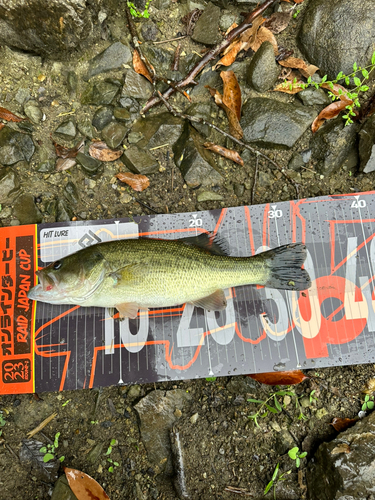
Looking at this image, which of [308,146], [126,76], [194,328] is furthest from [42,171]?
[308,146]

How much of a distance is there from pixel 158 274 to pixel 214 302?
26.5 inches

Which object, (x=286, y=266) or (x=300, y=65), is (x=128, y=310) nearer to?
(x=286, y=266)

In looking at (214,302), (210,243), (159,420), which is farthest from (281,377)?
(210,243)

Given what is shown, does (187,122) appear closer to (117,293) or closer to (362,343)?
(117,293)

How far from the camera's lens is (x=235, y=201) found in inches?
145

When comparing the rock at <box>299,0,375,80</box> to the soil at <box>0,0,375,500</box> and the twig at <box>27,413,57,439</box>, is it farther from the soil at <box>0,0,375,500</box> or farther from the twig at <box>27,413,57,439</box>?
the twig at <box>27,413,57,439</box>

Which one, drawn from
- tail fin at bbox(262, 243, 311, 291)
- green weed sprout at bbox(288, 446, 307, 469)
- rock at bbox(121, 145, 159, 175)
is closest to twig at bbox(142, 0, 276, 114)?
rock at bbox(121, 145, 159, 175)

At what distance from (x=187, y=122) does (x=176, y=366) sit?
9.32 ft

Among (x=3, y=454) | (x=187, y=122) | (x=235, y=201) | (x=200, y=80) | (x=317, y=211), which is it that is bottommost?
(x=3, y=454)

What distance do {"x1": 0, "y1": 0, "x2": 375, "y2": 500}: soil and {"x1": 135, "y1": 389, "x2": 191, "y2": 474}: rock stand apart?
0.08m

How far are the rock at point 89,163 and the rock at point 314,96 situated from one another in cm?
258

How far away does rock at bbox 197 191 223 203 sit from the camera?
3646 mm

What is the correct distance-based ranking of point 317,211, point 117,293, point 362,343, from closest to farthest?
point 117,293 → point 362,343 → point 317,211

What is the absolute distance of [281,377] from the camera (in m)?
3.31
